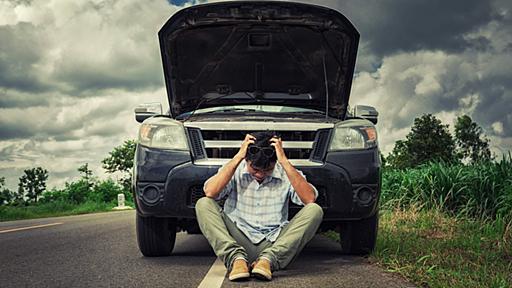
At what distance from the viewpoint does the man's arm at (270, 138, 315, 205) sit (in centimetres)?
504

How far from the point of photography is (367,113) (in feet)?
20.3

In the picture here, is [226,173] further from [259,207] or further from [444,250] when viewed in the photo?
[444,250]

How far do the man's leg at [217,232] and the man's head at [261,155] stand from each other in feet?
1.50

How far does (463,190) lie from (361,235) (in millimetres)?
5457

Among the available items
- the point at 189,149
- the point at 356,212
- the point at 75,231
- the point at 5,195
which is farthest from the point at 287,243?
the point at 5,195

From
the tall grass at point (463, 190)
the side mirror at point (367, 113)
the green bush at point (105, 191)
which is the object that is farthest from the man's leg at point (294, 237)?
the green bush at point (105, 191)

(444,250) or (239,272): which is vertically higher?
(239,272)

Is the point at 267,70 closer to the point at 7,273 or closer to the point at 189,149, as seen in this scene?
the point at 189,149

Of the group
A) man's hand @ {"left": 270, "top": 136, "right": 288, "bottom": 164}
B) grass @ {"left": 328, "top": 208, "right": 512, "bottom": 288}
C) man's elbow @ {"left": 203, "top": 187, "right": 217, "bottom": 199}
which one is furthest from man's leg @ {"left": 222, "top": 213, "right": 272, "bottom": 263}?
grass @ {"left": 328, "top": 208, "right": 512, "bottom": 288}

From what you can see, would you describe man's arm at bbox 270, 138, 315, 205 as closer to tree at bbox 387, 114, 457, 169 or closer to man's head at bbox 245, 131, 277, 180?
man's head at bbox 245, 131, 277, 180

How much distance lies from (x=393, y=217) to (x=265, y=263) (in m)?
6.20

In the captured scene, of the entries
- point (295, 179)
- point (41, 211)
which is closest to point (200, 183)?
point (295, 179)

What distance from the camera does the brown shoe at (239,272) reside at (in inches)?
177

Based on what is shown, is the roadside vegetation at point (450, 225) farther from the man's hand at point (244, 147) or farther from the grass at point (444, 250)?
the man's hand at point (244, 147)
